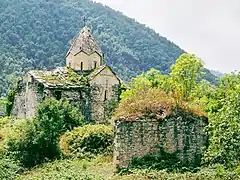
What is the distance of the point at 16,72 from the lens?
79250 mm

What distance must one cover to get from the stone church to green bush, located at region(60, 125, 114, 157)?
7.73m

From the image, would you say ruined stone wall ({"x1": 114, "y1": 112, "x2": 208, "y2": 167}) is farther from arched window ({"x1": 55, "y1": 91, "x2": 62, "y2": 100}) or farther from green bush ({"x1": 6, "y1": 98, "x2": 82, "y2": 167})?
arched window ({"x1": 55, "y1": 91, "x2": 62, "y2": 100})

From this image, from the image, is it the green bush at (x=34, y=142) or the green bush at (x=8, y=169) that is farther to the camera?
the green bush at (x=34, y=142)

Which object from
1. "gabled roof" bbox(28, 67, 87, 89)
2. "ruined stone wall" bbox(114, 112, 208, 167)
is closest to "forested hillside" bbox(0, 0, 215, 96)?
"gabled roof" bbox(28, 67, 87, 89)

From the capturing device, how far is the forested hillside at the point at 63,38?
86.4m

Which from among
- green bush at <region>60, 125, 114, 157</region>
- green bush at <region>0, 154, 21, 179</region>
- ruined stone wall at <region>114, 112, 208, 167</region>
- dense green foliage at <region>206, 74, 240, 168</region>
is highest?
dense green foliage at <region>206, 74, 240, 168</region>

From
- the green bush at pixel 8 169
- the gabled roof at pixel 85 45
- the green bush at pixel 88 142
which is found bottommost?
the green bush at pixel 8 169

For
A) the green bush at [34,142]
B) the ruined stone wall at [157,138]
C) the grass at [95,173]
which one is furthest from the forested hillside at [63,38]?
the ruined stone wall at [157,138]

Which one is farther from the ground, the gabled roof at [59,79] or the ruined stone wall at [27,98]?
the gabled roof at [59,79]

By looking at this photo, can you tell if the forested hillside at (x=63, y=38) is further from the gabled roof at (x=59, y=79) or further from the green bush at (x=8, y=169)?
the green bush at (x=8, y=169)

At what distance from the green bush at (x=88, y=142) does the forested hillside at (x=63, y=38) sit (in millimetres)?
48086

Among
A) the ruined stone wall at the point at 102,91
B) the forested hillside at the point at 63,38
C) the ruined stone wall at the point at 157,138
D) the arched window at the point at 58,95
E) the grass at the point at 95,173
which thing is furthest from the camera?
the forested hillside at the point at 63,38

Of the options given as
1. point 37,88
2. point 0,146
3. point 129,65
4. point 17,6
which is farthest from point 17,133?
point 17,6

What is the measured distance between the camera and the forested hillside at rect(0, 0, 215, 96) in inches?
3403
